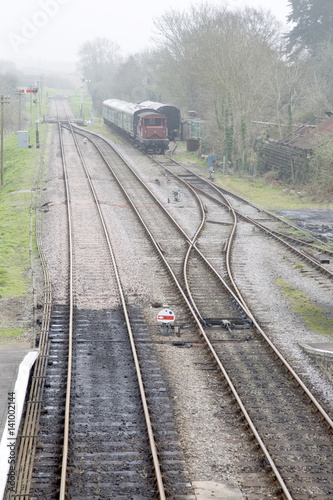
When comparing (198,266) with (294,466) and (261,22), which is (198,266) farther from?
(261,22)

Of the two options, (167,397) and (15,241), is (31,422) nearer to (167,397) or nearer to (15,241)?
(167,397)

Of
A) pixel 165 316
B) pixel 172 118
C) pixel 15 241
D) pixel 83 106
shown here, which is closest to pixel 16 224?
pixel 15 241

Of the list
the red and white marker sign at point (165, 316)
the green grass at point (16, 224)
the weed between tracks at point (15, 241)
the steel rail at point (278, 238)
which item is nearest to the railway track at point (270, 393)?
the red and white marker sign at point (165, 316)

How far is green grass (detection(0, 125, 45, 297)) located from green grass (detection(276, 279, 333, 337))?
7.30 m

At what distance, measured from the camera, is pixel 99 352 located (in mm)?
12016

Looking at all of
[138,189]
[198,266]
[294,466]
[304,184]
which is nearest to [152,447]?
[294,466]

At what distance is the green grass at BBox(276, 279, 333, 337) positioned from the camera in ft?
45.5

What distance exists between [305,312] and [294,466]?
688cm

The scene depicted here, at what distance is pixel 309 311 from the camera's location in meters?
14.9

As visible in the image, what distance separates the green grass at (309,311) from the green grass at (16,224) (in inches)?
288

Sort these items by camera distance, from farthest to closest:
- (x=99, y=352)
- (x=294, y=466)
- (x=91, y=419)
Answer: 1. (x=99, y=352)
2. (x=91, y=419)
3. (x=294, y=466)

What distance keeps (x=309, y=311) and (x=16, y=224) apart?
13.4 m

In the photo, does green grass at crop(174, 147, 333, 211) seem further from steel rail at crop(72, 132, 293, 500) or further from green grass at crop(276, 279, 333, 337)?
green grass at crop(276, 279, 333, 337)

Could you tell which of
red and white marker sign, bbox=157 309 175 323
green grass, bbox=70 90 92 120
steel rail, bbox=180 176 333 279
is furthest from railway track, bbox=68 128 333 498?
green grass, bbox=70 90 92 120
